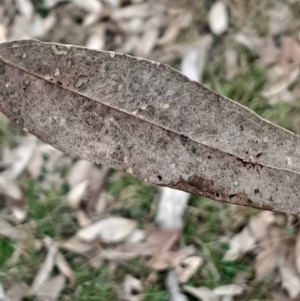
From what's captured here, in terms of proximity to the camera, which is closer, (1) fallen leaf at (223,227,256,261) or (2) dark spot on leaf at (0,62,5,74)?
(2) dark spot on leaf at (0,62,5,74)

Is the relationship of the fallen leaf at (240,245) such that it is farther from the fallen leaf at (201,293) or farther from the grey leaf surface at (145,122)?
the grey leaf surface at (145,122)

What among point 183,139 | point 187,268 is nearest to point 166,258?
point 187,268

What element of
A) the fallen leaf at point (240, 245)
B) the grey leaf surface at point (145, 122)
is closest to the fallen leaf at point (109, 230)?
the fallen leaf at point (240, 245)

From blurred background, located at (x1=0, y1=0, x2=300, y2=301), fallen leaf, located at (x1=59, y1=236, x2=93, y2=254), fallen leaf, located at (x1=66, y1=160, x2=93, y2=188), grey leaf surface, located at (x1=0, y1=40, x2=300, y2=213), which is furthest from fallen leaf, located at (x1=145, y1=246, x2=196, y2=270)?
grey leaf surface, located at (x1=0, y1=40, x2=300, y2=213)

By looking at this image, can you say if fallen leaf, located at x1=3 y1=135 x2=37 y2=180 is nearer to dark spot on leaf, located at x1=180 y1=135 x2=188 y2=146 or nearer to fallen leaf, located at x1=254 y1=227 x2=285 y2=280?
fallen leaf, located at x1=254 y1=227 x2=285 y2=280

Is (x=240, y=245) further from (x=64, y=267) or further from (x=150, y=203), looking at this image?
(x=64, y=267)

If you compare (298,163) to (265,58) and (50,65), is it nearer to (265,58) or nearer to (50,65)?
(50,65)
